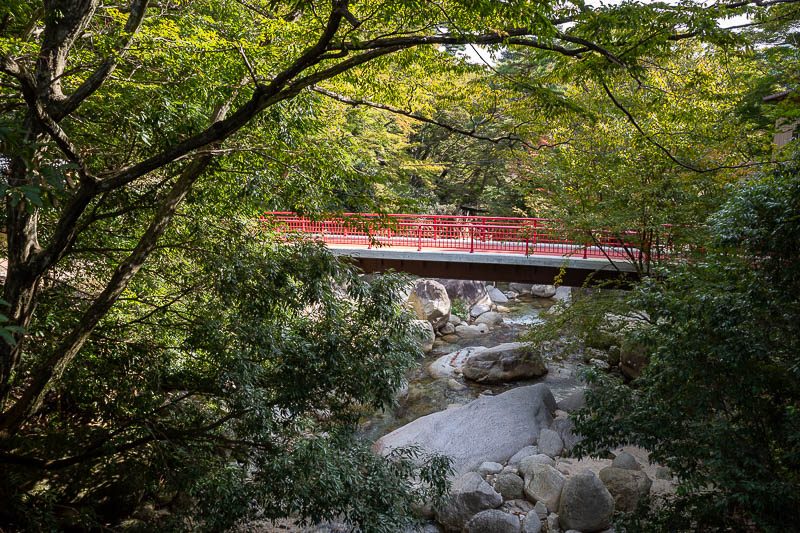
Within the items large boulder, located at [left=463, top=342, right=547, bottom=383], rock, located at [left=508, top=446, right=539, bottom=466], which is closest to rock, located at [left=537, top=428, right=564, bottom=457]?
rock, located at [left=508, top=446, right=539, bottom=466]

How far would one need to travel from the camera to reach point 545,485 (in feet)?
25.4

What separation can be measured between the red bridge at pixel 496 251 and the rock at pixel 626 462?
425 centimetres

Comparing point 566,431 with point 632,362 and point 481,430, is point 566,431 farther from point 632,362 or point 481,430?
point 632,362

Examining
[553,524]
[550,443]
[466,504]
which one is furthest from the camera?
[550,443]

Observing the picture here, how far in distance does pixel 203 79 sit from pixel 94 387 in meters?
3.52

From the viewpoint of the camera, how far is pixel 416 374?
14055 millimetres

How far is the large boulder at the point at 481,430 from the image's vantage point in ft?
29.9

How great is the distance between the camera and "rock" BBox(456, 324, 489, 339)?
690 inches

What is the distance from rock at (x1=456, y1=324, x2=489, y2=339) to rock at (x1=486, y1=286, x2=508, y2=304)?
3.78 meters

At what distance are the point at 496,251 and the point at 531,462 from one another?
637 cm

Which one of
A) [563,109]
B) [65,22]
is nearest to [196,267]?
[65,22]

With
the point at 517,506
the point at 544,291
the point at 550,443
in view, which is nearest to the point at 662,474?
the point at 550,443

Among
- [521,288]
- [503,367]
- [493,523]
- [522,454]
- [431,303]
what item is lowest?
[493,523]

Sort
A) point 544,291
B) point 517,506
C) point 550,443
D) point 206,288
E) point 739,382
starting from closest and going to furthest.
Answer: point 739,382 < point 206,288 < point 517,506 < point 550,443 < point 544,291
